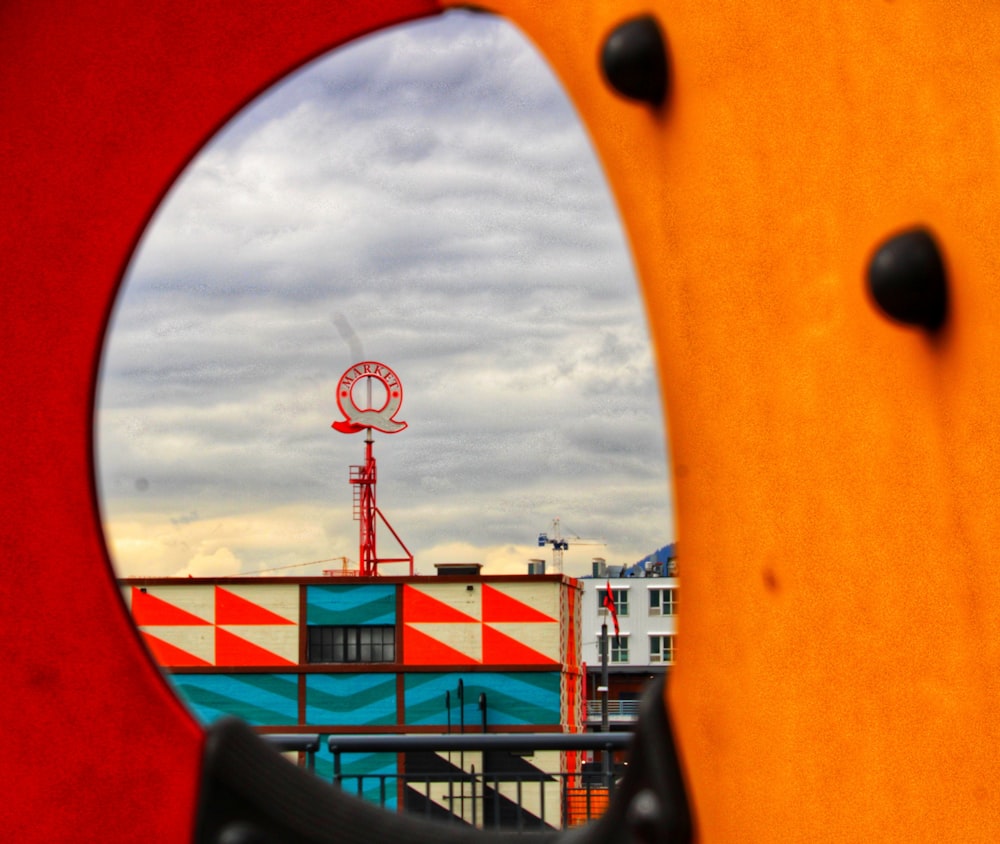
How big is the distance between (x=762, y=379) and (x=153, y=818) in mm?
1275

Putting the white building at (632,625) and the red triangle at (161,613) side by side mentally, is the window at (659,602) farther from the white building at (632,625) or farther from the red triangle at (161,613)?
the red triangle at (161,613)

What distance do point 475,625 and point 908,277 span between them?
22266 millimetres

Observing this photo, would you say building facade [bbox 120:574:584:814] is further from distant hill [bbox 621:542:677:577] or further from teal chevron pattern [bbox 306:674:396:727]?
distant hill [bbox 621:542:677:577]

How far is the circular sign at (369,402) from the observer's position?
80.5ft

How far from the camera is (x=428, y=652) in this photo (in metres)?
23.1

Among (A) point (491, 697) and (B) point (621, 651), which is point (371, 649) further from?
(B) point (621, 651)

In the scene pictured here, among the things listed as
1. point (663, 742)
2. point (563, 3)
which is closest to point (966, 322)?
point (663, 742)

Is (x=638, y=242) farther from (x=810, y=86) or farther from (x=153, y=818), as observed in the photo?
(x=153, y=818)

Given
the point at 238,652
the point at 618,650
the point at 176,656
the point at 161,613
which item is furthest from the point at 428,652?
the point at 618,650

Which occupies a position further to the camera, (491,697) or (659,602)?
(659,602)

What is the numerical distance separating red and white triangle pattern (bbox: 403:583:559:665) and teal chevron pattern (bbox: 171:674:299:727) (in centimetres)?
235

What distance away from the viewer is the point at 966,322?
1.17 meters

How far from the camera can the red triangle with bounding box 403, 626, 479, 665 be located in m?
23.0

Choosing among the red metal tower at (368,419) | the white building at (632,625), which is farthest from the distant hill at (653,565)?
the red metal tower at (368,419)
